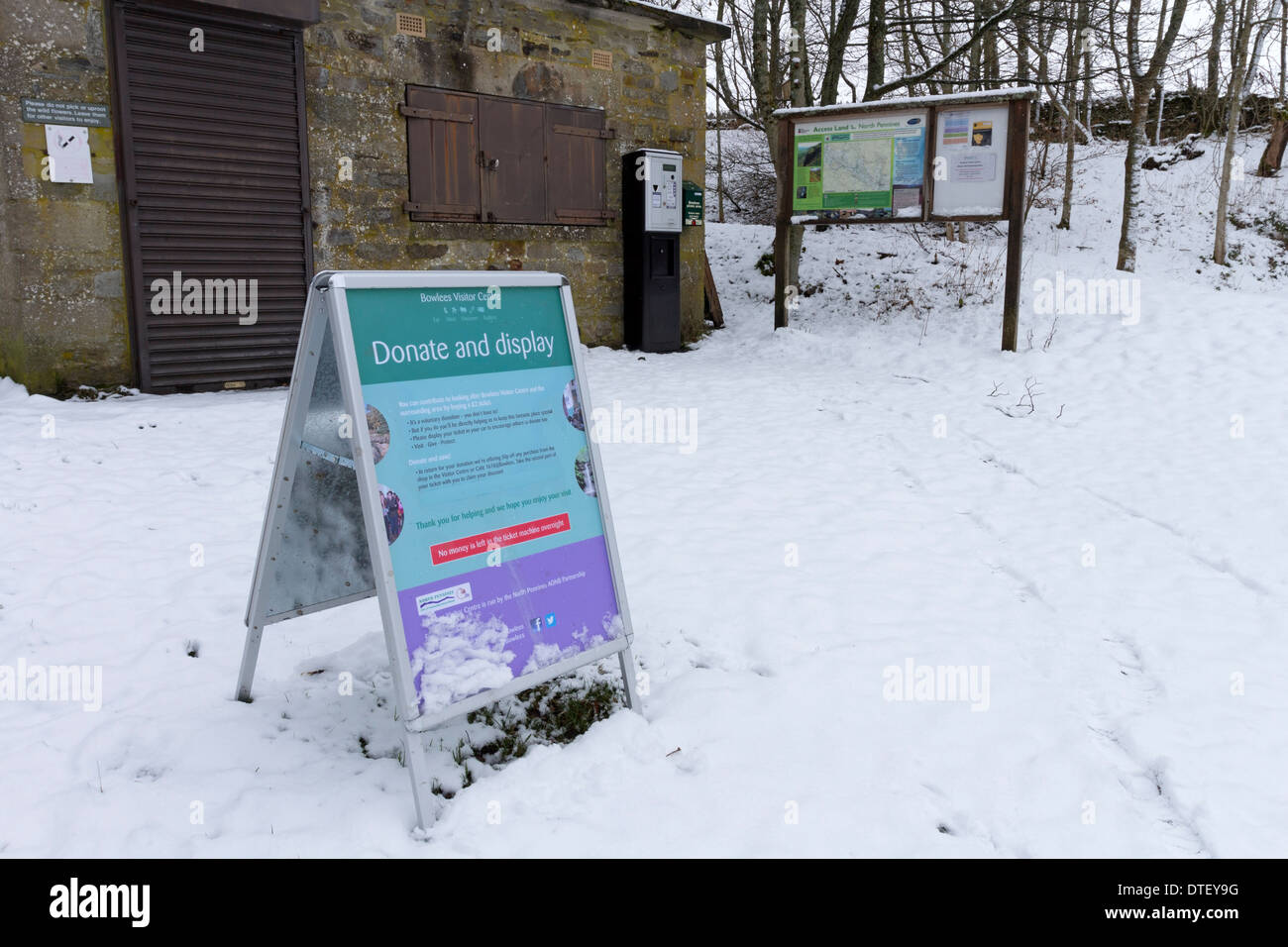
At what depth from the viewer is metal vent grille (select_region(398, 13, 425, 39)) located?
8055 mm

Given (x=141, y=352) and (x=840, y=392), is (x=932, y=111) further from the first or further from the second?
(x=141, y=352)

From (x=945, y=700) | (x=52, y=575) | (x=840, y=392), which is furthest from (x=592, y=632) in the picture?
(x=840, y=392)

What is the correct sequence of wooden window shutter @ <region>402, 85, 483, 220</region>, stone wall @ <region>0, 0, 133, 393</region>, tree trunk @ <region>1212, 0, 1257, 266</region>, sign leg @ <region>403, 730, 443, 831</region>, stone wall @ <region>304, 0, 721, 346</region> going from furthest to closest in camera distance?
1. tree trunk @ <region>1212, 0, 1257, 266</region>
2. wooden window shutter @ <region>402, 85, 483, 220</region>
3. stone wall @ <region>304, 0, 721, 346</region>
4. stone wall @ <region>0, 0, 133, 393</region>
5. sign leg @ <region>403, 730, 443, 831</region>

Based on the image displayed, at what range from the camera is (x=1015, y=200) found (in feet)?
26.0

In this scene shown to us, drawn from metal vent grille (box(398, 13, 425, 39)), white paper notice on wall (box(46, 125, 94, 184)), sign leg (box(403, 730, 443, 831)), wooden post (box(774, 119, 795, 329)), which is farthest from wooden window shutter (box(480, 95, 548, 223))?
sign leg (box(403, 730, 443, 831))

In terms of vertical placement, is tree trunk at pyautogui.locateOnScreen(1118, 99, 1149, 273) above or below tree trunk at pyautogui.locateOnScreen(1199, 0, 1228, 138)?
below

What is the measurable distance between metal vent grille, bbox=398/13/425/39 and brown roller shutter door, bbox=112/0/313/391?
1.00 meters

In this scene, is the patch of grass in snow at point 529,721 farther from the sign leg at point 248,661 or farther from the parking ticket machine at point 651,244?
the parking ticket machine at point 651,244

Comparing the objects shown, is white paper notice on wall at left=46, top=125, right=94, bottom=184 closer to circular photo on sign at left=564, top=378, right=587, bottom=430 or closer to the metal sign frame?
circular photo on sign at left=564, top=378, right=587, bottom=430

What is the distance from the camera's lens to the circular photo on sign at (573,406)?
118 inches

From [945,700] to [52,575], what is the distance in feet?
11.5

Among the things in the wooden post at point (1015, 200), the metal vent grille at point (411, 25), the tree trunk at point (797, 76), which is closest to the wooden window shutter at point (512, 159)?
the metal vent grille at point (411, 25)

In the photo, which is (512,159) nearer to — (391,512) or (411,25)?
(411,25)

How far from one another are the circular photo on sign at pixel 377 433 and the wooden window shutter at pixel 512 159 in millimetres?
6528
